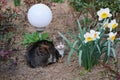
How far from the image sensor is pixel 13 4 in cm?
663

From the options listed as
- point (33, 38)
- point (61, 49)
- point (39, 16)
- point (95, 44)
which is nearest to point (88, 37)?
point (95, 44)

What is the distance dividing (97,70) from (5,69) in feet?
3.74

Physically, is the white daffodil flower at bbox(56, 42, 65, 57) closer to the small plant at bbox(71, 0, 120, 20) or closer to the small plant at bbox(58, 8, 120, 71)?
the small plant at bbox(58, 8, 120, 71)

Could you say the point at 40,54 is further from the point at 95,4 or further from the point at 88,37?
the point at 95,4

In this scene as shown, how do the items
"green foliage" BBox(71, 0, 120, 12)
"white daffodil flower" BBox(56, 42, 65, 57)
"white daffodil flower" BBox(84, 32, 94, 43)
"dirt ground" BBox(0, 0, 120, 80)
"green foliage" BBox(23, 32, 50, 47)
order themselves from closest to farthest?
"white daffodil flower" BBox(84, 32, 94, 43), "dirt ground" BBox(0, 0, 120, 80), "white daffodil flower" BBox(56, 42, 65, 57), "green foliage" BBox(23, 32, 50, 47), "green foliage" BBox(71, 0, 120, 12)

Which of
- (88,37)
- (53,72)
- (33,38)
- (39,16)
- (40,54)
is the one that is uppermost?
(39,16)

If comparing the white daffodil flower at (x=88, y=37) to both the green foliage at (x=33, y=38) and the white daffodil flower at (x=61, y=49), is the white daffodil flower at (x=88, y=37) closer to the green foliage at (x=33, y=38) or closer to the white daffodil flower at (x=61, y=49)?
the white daffodil flower at (x=61, y=49)

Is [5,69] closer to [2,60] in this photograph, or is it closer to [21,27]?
[2,60]

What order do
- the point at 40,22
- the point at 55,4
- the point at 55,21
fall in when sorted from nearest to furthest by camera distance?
the point at 40,22 < the point at 55,21 < the point at 55,4

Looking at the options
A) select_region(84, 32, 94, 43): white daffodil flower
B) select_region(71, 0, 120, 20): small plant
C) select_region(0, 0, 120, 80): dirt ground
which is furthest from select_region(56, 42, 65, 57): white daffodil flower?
select_region(71, 0, 120, 20): small plant

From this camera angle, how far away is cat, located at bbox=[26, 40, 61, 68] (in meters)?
4.27

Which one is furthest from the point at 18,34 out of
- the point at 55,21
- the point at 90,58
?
the point at 90,58

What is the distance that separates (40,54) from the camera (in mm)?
4293

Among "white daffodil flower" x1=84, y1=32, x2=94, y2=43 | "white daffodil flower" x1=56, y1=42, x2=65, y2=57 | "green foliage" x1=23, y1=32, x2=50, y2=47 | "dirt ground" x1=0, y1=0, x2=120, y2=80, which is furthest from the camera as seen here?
"green foliage" x1=23, y1=32, x2=50, y2=47
